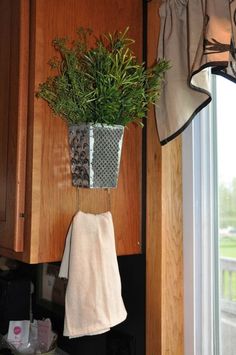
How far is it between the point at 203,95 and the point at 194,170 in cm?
28

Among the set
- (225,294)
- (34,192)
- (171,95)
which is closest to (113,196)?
(34,192)

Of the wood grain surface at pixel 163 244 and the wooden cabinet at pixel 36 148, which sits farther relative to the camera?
the wood grain surface at pixel 163 244

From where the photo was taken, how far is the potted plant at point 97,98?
3.00 feet

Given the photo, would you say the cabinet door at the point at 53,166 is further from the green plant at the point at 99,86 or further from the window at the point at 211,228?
the window at the point at 211,228

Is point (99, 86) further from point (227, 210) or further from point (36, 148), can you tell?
point (227, 210)

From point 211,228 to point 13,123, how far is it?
74cm

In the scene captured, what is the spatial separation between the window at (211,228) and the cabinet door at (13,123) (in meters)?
0.57

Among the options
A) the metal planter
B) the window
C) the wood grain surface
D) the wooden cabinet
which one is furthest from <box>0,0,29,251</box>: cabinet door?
the window

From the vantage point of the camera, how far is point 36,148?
98 cm

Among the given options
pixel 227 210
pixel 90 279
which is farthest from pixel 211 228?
pixel 90 279

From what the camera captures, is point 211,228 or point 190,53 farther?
point 211,228

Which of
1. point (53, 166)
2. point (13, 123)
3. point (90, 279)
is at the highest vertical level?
point (13, 123)

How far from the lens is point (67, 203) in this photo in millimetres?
1033

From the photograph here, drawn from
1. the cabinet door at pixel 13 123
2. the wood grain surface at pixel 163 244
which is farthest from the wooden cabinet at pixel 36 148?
the wood grain surface at pixel 163 244
